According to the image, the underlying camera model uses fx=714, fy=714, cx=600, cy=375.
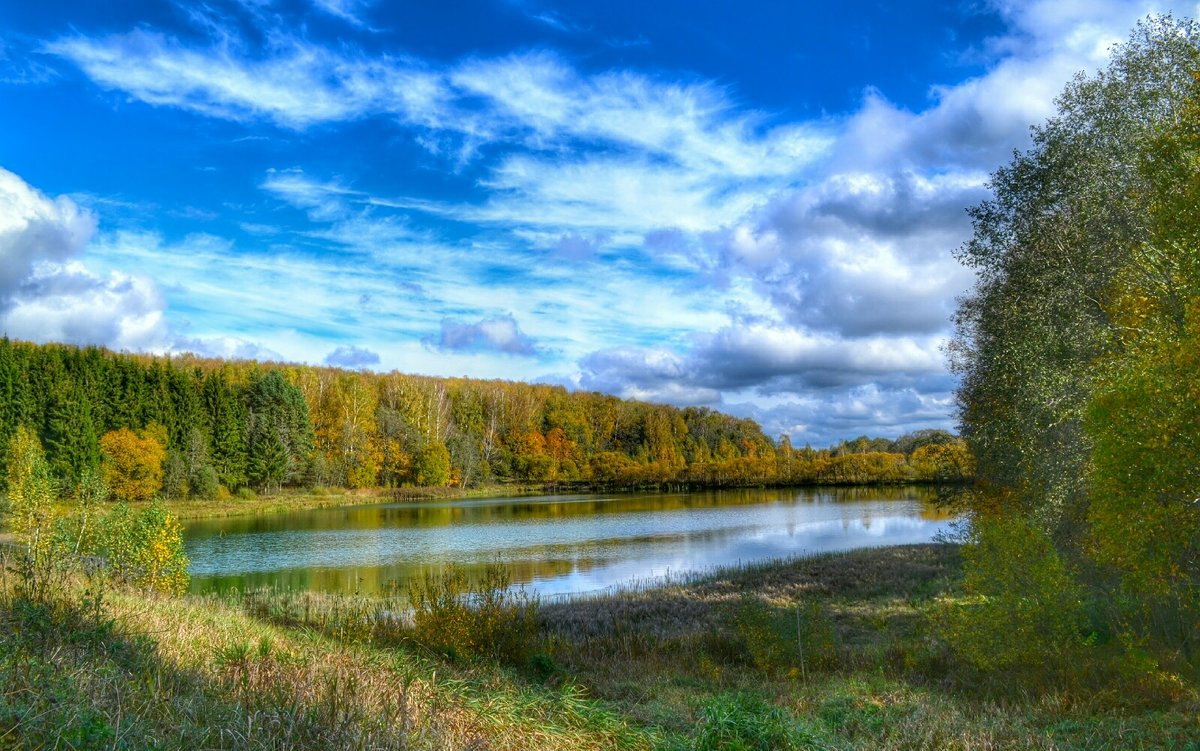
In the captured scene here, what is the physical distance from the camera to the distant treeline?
6056 cm

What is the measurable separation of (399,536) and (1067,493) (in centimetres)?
3740

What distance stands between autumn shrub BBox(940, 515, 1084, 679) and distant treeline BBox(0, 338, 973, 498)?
22352 mm

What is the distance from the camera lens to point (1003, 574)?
10883 mm

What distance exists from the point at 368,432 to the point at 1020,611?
91144 mm

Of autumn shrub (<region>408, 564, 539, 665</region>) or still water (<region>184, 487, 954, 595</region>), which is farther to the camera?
still water (<region>184, 487, 954, 595</region>)

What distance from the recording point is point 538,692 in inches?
356

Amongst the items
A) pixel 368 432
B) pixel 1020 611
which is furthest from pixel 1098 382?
pixel 368 432

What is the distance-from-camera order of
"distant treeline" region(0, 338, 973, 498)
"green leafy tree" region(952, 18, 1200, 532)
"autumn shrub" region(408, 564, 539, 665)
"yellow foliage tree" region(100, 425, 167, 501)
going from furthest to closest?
"distant treeline" region(0, 338, 973, 498) → "yellow foliage tree" region(100, 425, 167, 501) → "green leafy tree" region(952, 18, 1200, 532) → "autumn shrub" region(408, 564, 539, 665)

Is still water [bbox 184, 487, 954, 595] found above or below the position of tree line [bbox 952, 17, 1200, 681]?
below

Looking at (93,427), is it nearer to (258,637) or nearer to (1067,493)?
(258,637)

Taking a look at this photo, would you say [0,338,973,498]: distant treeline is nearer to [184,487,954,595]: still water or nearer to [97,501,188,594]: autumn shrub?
[184,487,954,595]: still water

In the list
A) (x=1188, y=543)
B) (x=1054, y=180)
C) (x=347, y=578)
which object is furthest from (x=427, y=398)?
(x=1188, y=543)

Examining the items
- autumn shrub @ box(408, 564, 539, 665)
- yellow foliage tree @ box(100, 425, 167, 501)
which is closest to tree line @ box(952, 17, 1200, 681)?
autumn shrub @ box(408, 564, 539, 665)

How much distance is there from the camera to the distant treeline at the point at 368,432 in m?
60.6
